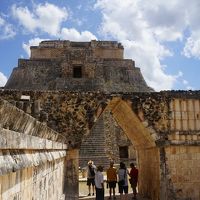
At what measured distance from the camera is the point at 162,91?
12203 mm

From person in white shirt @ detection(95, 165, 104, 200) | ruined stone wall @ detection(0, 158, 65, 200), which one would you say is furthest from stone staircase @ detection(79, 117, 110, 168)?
ruined stone wall @ detection(0, 158, 65, 200)

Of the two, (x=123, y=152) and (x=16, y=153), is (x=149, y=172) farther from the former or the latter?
(x=123, y=152)

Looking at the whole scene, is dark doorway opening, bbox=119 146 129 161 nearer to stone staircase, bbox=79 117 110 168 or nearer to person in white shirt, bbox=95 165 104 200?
stone staircase, bbox=79 117 110 168

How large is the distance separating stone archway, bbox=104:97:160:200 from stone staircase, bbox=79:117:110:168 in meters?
11.2

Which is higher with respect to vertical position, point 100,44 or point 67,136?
point 100,44

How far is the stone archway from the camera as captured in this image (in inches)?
473

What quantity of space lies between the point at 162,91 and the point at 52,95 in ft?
11.4

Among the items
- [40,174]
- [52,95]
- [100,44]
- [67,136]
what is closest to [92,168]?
[67,136]

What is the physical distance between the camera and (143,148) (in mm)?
14094

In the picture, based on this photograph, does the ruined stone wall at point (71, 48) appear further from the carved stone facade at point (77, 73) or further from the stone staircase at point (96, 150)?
the stone staircase at point (96, 150)

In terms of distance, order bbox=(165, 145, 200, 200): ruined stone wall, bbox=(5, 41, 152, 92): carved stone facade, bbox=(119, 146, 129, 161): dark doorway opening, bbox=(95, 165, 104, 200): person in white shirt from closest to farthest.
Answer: bbox=(95, 165, 104, 200): person in white shirt
bbox=(165, 145, 200, 200): ruined stone wall
bbox=(119, 146, 129, 161): dark doorway opening
bbox=(5, 41, 152, 92): carved stone facade

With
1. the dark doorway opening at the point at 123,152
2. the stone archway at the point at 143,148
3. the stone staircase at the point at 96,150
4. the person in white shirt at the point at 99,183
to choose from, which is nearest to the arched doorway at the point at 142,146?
the stone archway at the point at 143,148

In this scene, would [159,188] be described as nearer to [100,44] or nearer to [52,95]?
[52,95]

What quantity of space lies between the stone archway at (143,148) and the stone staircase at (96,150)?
11216 millimetres
